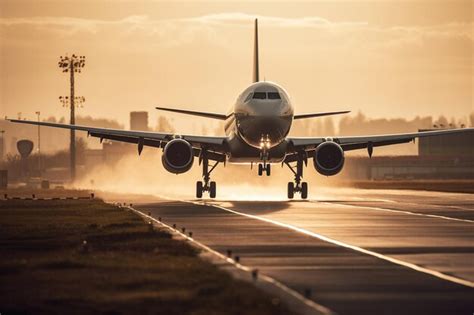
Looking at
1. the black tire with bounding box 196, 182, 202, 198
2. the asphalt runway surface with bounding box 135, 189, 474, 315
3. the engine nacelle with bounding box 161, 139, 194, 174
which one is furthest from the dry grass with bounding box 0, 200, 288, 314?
the black tire with bounding box 196, 182, 202, 198

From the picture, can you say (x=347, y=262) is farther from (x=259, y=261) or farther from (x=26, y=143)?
(x=26, y=143)

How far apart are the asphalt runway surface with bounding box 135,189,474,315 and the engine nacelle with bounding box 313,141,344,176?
27.7ft

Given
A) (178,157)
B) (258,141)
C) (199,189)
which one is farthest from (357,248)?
(199,189)

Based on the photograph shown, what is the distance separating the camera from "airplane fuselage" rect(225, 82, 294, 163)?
5838cm

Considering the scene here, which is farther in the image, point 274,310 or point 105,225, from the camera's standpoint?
point 105,225

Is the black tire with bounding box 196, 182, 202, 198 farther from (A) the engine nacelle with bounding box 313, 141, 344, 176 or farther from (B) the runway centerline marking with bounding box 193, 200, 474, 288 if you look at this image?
(B) the runway centerline marking with bounding box 193, 200, 474, 288

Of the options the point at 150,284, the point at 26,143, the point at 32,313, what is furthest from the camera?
the point at 26,143

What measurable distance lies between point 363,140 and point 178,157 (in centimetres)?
1125

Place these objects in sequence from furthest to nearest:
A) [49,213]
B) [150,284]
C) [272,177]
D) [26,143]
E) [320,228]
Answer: [26,143]
[272,177]
[49,213]
[320,228]
[150,284]

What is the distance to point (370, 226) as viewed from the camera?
123ft

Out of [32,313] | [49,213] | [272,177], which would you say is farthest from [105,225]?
[272,177]

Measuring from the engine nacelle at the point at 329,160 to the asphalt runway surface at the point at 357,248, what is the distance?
8451mm

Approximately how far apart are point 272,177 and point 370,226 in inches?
2607

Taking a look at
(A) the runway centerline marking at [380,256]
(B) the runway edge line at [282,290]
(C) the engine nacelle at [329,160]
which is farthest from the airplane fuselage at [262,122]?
(B) the runway edge line at [282,290]
